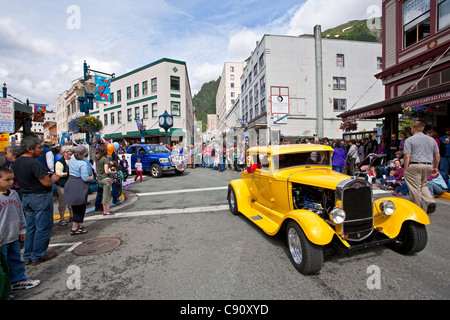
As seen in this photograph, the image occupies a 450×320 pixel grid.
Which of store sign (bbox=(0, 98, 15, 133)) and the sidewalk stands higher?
store sign (bbox=(0, 98, 15, 133))

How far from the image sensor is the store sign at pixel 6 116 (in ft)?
21.1

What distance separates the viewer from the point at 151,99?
27.8 m

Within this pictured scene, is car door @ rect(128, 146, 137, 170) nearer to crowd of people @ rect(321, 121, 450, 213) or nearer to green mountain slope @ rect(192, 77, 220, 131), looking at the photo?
crowd of people @ rect(321, 121, 450, 213)

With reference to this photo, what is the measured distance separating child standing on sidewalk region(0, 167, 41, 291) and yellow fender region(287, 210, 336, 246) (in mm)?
3611

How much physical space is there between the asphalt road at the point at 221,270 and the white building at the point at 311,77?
80.2ft

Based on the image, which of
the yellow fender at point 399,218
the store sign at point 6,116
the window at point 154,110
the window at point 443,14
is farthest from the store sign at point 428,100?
the window at point 154,110

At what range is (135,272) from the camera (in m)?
3.15

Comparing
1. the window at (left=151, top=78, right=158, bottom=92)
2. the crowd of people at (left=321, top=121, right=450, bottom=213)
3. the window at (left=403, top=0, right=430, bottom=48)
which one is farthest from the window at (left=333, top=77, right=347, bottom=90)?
the window at (left=151, top=78, right=158, bottom=92)

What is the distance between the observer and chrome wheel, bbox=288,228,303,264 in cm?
313

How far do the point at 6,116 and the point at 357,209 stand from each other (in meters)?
9.18

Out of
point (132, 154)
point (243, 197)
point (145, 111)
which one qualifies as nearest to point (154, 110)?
point (145, 111)

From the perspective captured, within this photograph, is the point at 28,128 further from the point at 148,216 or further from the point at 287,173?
the point at 287,173

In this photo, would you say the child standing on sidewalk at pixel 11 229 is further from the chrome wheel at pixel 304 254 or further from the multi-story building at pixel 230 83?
the multi-story building at pixel 230 83
